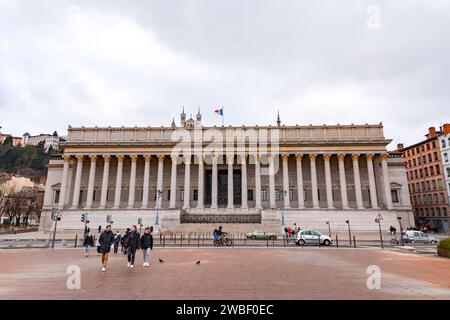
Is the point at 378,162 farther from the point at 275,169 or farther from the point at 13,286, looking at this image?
the point at 13,286

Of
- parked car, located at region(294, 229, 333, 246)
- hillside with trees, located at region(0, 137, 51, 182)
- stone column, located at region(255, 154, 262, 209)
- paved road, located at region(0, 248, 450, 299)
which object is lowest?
paved road, located at region(0, 248, 450, 299)

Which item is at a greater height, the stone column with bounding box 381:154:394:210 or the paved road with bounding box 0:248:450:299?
the stone column with bounding box 381:154:394:210

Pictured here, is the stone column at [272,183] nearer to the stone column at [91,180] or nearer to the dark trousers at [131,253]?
the stone column at [91,180]

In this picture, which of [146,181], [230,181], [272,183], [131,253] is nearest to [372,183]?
[272,183]

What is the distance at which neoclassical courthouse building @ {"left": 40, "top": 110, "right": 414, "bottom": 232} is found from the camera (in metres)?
50.3

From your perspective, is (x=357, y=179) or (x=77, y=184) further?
A: (x=77, y=184)

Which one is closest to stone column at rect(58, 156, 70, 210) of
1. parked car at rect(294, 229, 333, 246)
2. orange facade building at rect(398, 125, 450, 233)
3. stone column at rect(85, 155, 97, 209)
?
stone column at rect(85, 155, 97, 209)

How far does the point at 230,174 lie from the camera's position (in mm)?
53500

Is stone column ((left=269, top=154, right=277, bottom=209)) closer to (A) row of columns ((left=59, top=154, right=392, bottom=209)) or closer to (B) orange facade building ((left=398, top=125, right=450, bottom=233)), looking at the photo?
(A) row of columns ((left=59, top=154, right=392, bottom=209))

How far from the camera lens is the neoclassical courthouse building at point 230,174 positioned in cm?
5034

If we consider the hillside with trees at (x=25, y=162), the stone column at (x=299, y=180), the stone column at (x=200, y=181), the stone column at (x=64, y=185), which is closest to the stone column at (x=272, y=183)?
the stone column at (x=299, y=180)

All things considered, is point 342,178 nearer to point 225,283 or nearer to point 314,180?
point 314,180
